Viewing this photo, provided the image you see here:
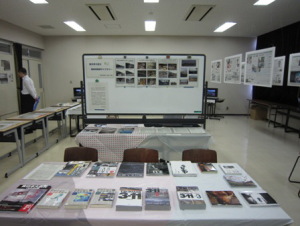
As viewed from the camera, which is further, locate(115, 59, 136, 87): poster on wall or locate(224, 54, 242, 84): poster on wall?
locate(224, 54, 242, 84): poster on wall

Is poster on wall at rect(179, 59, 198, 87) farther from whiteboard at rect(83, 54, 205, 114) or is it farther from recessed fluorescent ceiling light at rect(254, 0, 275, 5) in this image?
recessed fluorescent ceiling light at rect(254, 0, 275, 5)

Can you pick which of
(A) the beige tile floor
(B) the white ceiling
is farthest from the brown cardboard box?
(B) the white ceiling

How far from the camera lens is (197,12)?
5184 mm

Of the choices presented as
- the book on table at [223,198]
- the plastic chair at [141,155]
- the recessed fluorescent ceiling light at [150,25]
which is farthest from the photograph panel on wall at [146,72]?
the recessed fluorescent ceiling light at [150,25]

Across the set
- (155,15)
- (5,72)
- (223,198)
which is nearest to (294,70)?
(155,15)

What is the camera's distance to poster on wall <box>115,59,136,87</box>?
2.63 meters

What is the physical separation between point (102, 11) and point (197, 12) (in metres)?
2.49

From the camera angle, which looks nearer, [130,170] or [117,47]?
[130,170]

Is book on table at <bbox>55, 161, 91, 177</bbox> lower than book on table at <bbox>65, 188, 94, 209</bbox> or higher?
higher

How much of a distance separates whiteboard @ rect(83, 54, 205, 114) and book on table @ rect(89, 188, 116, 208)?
1393mm

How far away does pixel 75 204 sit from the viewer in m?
1.34

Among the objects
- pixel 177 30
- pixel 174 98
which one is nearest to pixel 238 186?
pixel 174 98

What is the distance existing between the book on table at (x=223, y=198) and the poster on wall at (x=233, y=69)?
3.47 metres

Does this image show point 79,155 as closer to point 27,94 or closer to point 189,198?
point 189,198
